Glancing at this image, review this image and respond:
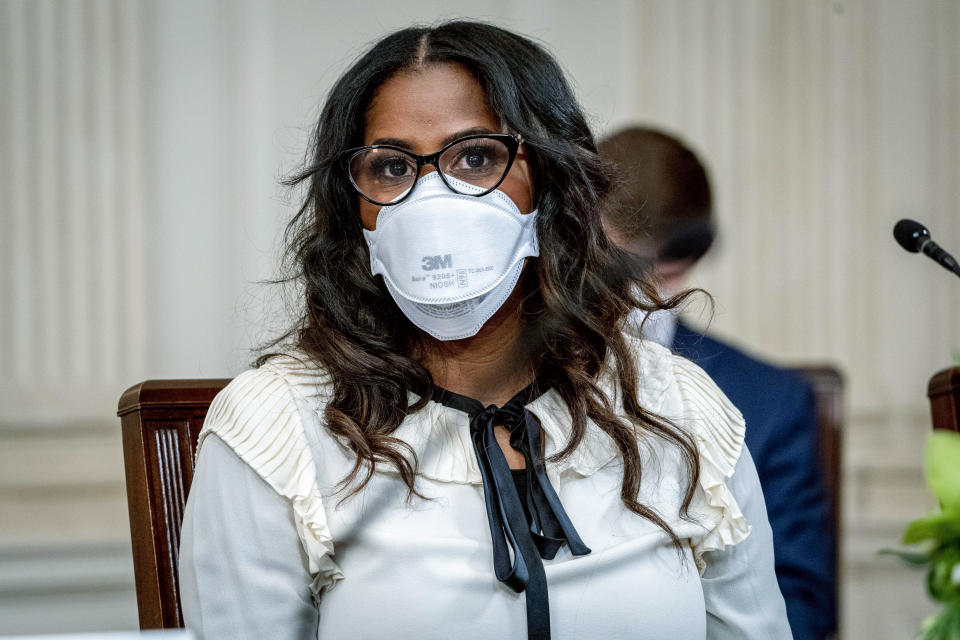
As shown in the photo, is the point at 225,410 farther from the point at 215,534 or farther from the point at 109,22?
the point at 109,22

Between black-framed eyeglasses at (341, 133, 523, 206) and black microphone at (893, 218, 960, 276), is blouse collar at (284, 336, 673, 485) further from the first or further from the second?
black microphone at (893, 218, 960, 276)

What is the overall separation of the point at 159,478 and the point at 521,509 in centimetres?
43

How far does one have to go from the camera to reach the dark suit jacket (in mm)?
1623

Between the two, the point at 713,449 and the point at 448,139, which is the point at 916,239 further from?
the point at 448,139

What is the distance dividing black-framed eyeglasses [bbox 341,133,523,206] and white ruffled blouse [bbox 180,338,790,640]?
23 cm

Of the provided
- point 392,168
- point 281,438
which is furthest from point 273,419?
point 392,168

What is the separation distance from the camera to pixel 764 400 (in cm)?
171

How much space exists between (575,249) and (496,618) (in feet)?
1.45

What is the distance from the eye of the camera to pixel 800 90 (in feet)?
9.35

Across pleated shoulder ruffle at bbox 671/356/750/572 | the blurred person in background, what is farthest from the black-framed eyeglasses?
pleated shoulder ruffle at bbox 671/356/750/572

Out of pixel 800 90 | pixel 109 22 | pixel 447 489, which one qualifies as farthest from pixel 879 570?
pixel 109 22

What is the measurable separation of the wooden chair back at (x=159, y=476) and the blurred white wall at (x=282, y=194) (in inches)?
35.8

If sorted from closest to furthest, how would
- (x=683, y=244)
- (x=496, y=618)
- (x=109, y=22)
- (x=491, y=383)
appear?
1. (x=496, y=618)
2. (x=491, y=383)
3. (x=683, y=244)
4. (x=109, y=22)

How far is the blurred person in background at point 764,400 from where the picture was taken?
1.60m
